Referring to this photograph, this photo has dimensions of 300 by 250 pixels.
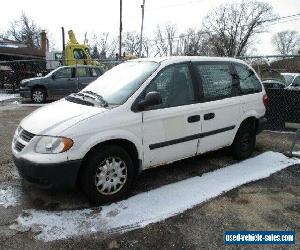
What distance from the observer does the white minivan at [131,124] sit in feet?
13.5


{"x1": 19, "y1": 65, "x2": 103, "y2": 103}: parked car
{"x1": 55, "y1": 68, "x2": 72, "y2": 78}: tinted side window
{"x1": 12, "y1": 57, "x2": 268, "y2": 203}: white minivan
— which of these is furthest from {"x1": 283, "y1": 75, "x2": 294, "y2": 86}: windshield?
{"x1": 55, "y1": 68, "x2": 72, "y2": 78}: tinted side window

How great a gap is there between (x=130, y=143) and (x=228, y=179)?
173cm

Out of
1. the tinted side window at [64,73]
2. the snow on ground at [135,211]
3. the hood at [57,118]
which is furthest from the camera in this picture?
the tinted side window at [64,73]

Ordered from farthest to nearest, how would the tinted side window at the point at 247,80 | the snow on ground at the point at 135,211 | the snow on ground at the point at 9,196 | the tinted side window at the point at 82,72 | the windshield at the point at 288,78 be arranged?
the tinted side window at the point at 82,72
the windshield at the point at 288,78
the tinted side window at the point at 247,80
the snow on ground at the point at 9,196
the snow on ground at the point at 135,211

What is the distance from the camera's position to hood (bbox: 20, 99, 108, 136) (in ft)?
13.7

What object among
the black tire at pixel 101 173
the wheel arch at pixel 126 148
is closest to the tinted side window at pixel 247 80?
the wheel arch at pixel 126 148

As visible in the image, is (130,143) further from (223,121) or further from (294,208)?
(294,208)

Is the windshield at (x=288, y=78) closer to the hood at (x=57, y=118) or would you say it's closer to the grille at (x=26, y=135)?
the hood at (x=57, y=118)

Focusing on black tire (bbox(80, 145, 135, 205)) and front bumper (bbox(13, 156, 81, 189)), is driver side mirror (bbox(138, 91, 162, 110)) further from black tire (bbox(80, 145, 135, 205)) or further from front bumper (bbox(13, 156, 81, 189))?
front bumper (bbox(13, 156, 81, 189))

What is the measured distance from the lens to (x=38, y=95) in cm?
1459

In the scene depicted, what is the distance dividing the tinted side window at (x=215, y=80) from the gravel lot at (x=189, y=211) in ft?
3.93

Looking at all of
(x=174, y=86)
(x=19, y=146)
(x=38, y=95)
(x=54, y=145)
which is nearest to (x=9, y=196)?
(x=19, y=146)

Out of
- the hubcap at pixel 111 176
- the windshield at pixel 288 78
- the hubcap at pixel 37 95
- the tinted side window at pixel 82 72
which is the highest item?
the tinted side window at pixel 82 72

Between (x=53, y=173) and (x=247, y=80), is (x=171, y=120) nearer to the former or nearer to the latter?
(x=53, y=173)
